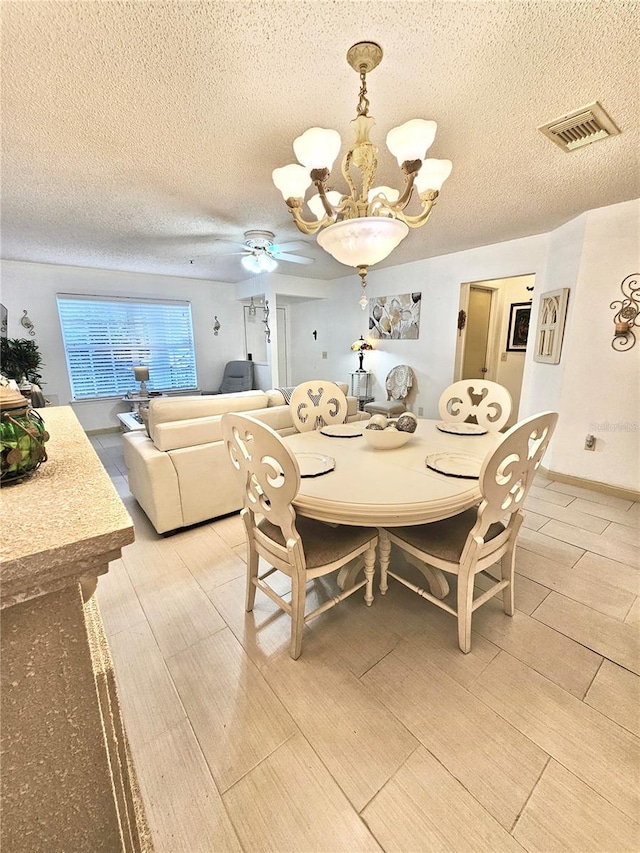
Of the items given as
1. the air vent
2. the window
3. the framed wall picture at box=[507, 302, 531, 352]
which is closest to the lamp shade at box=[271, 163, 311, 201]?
the air vent

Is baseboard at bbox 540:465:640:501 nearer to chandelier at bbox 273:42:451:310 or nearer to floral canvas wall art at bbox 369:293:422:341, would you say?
floral canvas wall art at bbox 369:293:422:341

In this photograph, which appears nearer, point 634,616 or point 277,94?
point 277,94

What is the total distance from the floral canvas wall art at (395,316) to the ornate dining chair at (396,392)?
18.8 inches

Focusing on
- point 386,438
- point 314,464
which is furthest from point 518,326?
point 314,464

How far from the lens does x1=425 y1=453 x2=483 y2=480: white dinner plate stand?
146cm

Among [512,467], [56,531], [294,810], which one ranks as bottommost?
[294,810]

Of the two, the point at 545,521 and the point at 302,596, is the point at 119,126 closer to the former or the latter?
the point at 302,596

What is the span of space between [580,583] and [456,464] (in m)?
1.12

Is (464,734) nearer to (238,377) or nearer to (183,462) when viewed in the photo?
(183,462)

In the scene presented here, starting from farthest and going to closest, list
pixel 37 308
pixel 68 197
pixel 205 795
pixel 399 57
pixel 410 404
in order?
1. pixel 410 404
2. pixel 37 308
3. pixel 68 197
4. pixel 399 57
5. pixel 205 795

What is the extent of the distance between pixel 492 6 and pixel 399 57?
322 mm

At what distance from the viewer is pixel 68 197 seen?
251 centimetres

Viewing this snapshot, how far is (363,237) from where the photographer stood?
5.04 ft

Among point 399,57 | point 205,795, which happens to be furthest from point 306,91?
Answer: point 205,795
